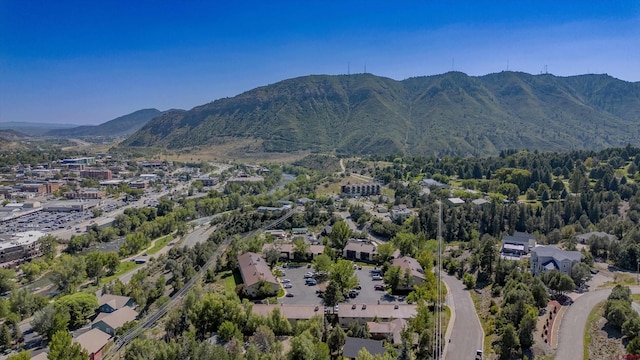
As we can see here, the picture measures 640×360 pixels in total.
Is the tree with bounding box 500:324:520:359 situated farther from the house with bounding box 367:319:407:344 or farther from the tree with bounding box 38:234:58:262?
the tree with bounding box 38:234:58:262

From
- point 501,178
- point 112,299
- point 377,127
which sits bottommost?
point 112,299

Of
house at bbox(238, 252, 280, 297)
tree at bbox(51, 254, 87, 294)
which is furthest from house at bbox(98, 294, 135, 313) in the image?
house at bbox(238, 252, 280, 297)

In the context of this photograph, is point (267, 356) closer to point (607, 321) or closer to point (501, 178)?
point (607, 321)

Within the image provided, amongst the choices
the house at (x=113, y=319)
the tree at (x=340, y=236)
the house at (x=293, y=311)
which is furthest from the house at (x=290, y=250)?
the house at (x=113, y=319)

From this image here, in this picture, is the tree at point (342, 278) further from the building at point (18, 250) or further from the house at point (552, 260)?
the building at point (18, 250)

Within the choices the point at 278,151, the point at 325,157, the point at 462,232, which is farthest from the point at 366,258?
the point at 278,151
